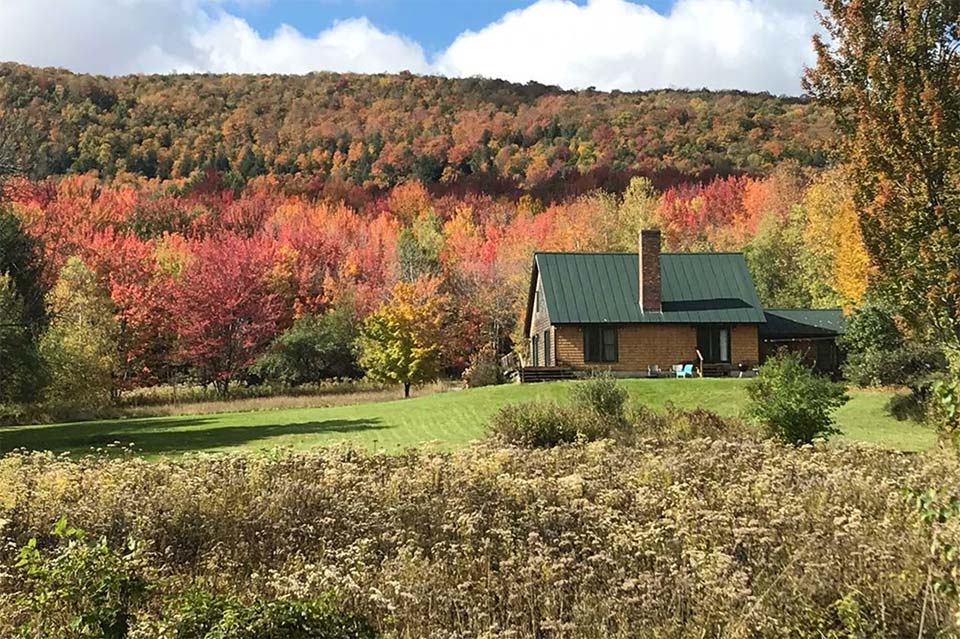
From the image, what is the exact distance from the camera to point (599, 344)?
1347 inches

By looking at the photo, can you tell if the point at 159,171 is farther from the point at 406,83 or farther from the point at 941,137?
the point at 941,137

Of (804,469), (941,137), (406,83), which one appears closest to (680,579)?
(804,469)

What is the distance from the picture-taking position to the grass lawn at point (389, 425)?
66.6ft

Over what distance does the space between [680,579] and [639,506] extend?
234 cm

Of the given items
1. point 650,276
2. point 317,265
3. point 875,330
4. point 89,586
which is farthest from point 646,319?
point 317,265

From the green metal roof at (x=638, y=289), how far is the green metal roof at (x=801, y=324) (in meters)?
2.11

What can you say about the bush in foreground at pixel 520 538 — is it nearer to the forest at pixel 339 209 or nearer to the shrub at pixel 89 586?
the shrub at pixel 89 586

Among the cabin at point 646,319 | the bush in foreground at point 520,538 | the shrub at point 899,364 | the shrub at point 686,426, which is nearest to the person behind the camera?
the bush in foreground at point 520,538

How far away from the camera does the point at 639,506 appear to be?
885 cm

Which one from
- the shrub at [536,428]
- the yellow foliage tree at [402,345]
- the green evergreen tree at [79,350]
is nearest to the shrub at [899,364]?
the shrub at [536,428]

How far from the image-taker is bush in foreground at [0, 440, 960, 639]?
627cm

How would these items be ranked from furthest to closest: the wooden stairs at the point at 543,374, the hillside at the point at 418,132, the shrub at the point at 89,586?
the hillside at the point at 418,132
the wooden stairs at the point at 543,374
the shrub at the point at 89,586

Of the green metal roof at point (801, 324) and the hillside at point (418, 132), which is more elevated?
the hillside at point (418, 132)

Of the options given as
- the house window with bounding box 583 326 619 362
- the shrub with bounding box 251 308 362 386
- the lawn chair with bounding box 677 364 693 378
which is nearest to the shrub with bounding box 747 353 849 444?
the lawn chair with bounding box 677 364 693 378
